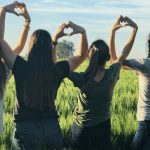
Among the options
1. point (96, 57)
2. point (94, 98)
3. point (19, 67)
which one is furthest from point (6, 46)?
point (94, 98)

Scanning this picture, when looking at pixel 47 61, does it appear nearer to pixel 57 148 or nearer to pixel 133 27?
pixel 57 148

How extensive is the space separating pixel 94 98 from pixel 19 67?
88cm

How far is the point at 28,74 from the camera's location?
4457mm

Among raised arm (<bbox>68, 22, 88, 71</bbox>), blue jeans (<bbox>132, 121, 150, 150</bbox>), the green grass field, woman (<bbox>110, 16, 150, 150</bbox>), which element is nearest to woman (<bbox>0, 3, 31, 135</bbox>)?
raised arm (<bbox>68, 22, 88, 71</bbox>)

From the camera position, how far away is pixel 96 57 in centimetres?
499

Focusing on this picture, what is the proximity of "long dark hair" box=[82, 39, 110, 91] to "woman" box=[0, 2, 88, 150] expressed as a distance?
21.3 inches

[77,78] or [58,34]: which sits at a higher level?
[58,34]

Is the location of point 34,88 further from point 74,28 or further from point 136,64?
point 136,64

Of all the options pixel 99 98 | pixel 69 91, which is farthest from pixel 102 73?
pixel 69 91

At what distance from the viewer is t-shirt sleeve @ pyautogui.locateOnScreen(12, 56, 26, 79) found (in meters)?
4.46

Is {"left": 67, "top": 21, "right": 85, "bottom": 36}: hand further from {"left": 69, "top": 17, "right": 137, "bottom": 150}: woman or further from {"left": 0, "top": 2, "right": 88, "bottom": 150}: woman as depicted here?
{"left": 0, "top": 2, "right": 88, "bottom": 150}: woman

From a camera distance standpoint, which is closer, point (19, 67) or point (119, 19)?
point (19, 67)

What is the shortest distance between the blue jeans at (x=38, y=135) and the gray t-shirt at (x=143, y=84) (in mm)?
1187

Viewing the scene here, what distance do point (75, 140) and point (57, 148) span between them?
70 centimetres
